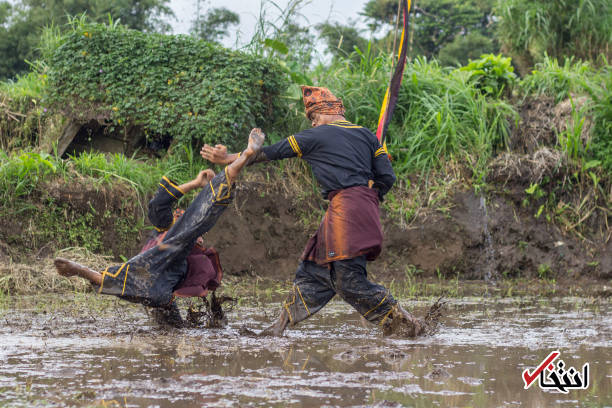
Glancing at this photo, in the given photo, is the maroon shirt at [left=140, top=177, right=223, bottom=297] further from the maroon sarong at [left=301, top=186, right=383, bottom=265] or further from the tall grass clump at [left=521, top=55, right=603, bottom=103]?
the tall grass clump at [left=521, top=55, right=603, bottom=103]

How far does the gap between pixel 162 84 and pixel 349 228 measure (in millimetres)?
5072

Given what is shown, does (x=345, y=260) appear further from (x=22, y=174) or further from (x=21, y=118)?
(x=21, y=118)

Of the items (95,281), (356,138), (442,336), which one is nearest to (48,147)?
(95,281)

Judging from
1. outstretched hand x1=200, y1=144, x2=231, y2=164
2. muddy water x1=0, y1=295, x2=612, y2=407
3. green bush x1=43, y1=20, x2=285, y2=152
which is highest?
green bush x1=43, y1=20, x2=285, y2=152

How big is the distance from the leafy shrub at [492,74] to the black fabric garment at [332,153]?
5.55 metres

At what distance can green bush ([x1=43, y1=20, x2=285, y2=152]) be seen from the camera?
28.0ft

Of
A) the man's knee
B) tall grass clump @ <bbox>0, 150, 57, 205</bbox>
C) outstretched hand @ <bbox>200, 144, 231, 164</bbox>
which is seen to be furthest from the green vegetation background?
the man's knee

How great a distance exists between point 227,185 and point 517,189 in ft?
17.8

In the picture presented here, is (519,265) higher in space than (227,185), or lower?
lower

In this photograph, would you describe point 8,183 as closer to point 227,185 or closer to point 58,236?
point 58,236

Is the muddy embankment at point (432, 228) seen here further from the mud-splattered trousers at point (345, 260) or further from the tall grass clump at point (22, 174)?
the mud-splattered trousers at point (345, 260)

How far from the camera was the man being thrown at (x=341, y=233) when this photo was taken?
4.51 metres

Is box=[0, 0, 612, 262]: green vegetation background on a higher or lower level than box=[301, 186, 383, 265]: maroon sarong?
higher

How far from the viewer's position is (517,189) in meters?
8.92
